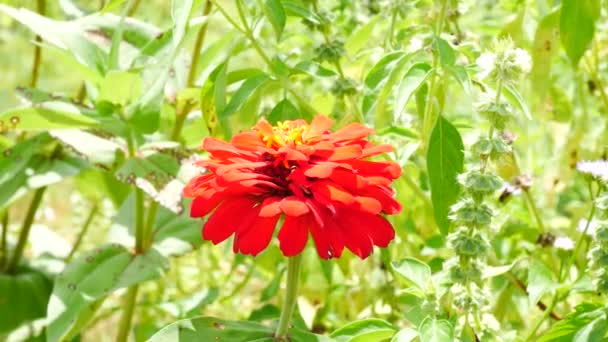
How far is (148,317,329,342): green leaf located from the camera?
77 cm

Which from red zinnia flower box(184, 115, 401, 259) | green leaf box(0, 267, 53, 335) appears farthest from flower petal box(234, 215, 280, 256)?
green leaf box(0, 267, 53, 335)

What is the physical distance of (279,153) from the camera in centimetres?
68

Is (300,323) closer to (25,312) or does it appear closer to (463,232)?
(463,232)

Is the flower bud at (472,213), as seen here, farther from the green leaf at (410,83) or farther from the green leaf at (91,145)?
the green leaf at (91,145)

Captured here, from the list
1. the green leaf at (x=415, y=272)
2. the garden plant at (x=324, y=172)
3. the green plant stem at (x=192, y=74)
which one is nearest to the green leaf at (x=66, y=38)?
the garden plant at (x=324, y=172)

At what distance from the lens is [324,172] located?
0.65 metres

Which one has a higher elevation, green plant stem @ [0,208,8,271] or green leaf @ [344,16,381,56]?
green leaf @ [344,16,381,56]

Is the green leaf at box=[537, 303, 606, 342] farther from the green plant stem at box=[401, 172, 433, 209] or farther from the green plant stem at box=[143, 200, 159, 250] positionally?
the green plant stem at box=[143, 200, 159, 250]

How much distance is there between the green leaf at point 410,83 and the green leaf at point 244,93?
0.15 meters

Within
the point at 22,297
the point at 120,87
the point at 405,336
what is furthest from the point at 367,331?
the point at 22,297

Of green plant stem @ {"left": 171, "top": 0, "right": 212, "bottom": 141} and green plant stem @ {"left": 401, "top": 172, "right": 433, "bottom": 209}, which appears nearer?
green plant stem @ {"left": 401, "top": 172, "right": 433, "bottom": 209}

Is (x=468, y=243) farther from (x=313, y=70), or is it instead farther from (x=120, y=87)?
(x=120, y=87)

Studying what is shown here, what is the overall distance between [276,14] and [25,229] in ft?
2.21

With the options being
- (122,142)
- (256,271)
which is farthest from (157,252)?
(256,271)
